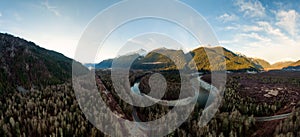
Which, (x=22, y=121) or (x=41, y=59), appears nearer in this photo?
(x=22, y=121)

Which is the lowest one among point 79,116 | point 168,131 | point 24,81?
point 168,131

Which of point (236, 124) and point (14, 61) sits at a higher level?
point (14, 61)

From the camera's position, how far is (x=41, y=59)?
5325 inches

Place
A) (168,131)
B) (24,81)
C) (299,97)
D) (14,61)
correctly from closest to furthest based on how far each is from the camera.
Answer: (168,131) < (299,97) < (24,81) < (14,61)

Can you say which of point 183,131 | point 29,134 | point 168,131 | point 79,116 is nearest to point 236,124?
point 183,131

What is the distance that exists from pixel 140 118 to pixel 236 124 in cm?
2828

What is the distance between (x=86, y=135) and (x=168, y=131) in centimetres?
1978

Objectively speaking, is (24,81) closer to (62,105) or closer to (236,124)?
(62,105)

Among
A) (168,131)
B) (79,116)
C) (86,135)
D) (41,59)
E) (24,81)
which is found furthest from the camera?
→ (41,59)

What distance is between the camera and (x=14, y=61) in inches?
4572

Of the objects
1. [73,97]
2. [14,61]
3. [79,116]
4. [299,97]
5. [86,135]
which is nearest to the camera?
[86,135]

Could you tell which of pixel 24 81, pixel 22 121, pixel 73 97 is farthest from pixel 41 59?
pixel 22 121

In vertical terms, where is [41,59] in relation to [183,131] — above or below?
above

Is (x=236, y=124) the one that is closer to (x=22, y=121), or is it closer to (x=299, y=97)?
(x=299, y=97)
